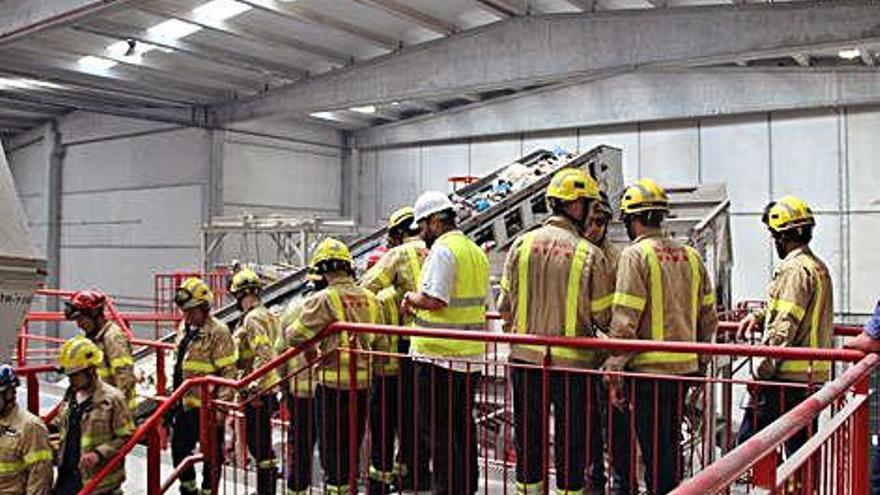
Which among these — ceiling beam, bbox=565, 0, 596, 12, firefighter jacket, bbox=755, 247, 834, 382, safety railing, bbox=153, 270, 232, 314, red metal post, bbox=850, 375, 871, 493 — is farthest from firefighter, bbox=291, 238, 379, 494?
safety railing, bbox=153, 270, 232, 314

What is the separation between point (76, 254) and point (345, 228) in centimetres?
978

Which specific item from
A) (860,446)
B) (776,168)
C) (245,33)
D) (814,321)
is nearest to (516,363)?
(814,321)

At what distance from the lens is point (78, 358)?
19.3ft

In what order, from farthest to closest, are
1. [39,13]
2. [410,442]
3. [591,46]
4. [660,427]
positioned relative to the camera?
[591,46], [39,13], [410,442], [660,427]

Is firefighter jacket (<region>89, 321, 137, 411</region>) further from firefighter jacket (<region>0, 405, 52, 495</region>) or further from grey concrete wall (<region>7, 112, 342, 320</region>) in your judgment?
grey concrete wall (<region>7, 112, 342, 320</region>)

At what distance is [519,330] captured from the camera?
16.1 feet

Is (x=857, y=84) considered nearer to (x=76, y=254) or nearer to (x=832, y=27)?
(x=832, y=27)

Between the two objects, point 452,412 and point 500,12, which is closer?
point 452,412

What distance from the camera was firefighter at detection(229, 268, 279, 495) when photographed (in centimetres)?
660

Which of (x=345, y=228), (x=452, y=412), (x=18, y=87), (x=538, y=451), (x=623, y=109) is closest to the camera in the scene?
(x=538, y=451)

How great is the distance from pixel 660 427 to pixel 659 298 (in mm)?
708

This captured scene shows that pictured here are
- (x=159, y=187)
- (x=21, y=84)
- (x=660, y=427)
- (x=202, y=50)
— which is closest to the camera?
(x=660, y=427)

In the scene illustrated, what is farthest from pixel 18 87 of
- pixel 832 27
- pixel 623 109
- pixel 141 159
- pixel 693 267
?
pixel 693 267

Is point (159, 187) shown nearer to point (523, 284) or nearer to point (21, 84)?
point (21, 84)
